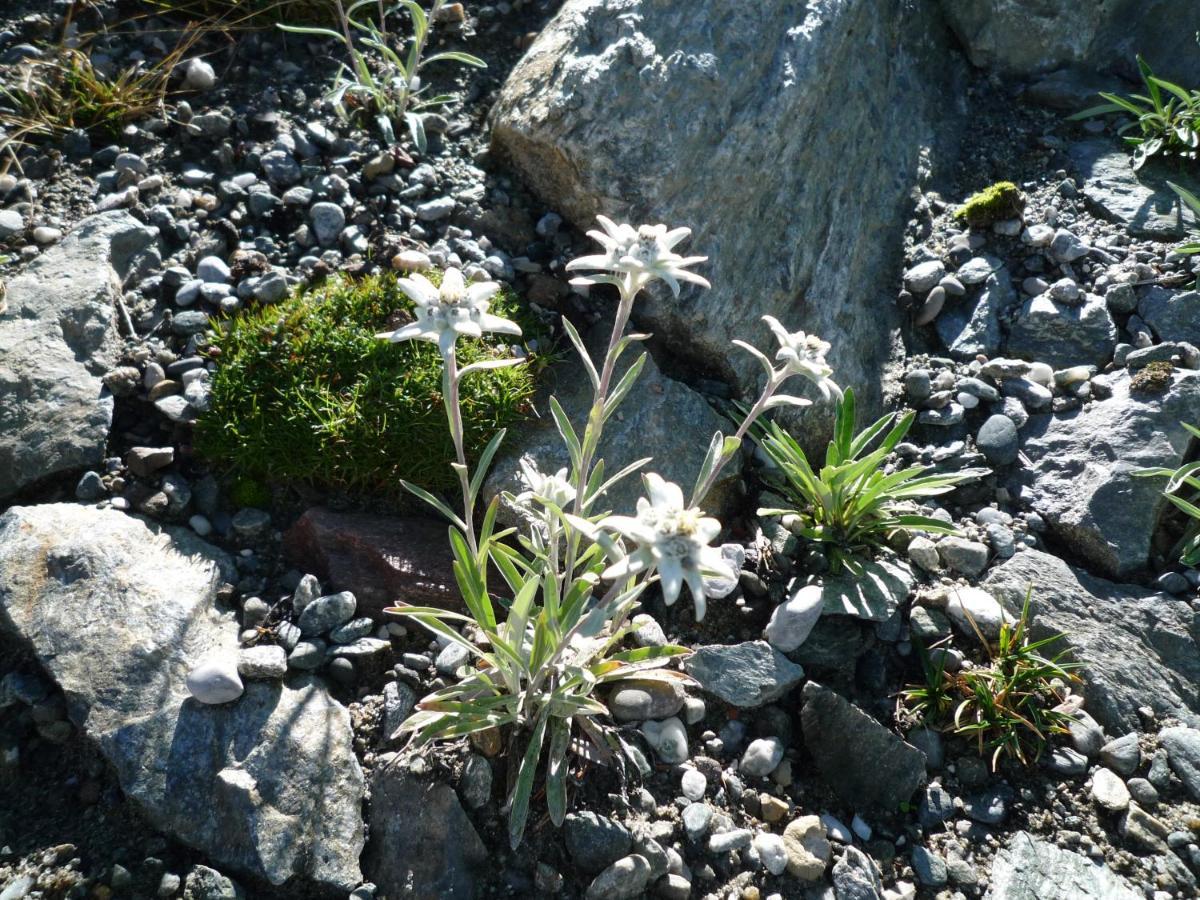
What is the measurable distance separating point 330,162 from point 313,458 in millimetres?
2153

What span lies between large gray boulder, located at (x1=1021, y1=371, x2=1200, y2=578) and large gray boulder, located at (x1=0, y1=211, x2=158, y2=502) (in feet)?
15.9

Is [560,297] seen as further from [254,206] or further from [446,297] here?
[446,297]

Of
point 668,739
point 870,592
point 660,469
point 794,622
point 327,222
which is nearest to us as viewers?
point 668,739

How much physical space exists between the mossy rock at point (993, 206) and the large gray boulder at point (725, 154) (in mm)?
667

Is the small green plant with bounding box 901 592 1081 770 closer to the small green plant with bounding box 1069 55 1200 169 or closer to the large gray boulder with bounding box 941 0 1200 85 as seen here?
the small green plant with bounding box 1069 55 1200 169

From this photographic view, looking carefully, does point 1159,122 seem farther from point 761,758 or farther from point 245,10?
point 245,10

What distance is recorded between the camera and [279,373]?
4.61m

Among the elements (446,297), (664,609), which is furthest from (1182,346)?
(446,297)

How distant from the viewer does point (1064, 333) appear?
5.54m

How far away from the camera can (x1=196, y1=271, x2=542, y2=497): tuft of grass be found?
4.46 meters

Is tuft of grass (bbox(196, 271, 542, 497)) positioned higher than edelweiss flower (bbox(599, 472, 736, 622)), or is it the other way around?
edelweiss flower (bbox(599, 472, 736, 622))

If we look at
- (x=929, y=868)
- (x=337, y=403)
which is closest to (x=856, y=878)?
(x=929, y=868)

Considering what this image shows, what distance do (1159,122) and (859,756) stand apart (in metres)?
4.97

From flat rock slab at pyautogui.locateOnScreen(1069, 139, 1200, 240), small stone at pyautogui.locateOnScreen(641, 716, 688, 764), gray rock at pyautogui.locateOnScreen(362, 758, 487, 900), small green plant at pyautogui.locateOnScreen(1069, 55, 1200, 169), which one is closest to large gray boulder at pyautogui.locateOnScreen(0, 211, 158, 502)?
gray rock at pyautogui.locateOnScreen(362, 758, 487, 900)
